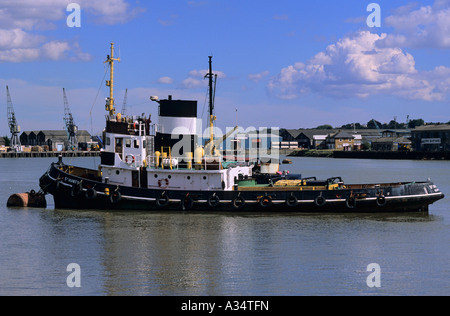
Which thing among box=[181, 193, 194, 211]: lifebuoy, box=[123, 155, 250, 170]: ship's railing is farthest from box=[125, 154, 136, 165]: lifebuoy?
box=[181, 193, 194, 211]: lifebuoy

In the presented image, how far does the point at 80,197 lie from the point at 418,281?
1898cm

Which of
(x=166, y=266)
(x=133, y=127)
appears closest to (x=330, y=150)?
(x=133, y=127)

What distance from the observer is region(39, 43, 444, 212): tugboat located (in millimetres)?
30047

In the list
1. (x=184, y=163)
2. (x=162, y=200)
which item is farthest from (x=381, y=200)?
(x=162, y=200)

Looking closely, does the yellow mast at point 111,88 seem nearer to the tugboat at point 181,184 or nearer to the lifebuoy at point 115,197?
the tugboat at point 181,184

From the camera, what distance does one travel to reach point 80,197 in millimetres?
31453

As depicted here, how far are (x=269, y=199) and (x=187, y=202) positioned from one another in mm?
4085

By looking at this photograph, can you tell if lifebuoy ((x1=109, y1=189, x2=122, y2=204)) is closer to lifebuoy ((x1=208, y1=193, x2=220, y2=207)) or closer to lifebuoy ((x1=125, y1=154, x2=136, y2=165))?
lifebuoy ((x1=125, y1=154, x2=136, y2=165))

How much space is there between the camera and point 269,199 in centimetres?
3008

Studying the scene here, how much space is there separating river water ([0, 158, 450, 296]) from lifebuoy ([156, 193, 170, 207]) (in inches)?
24.0

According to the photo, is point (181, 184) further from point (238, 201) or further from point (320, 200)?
point (320, 200)
